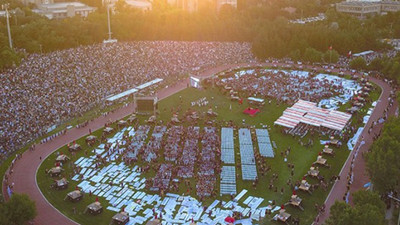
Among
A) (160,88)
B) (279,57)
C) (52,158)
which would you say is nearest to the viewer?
(52,158)

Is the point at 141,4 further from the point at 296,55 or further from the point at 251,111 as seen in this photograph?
the point at 251,111

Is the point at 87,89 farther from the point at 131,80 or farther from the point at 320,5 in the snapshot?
the point at 320,5

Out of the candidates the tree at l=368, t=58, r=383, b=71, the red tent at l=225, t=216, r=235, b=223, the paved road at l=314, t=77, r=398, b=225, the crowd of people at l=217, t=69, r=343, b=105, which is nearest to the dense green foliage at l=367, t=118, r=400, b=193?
the paved road at l=314, t=77, r=398, b=225

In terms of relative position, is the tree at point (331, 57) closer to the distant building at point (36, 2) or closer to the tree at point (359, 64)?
the tree at point (359, 64)

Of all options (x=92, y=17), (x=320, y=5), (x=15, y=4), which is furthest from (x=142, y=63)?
(x=320, y=5)

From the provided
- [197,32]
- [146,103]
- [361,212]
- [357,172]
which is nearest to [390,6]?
[197,32]

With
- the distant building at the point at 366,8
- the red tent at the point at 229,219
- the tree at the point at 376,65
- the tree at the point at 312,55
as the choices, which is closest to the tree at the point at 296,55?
the tree at the point at 312,55
